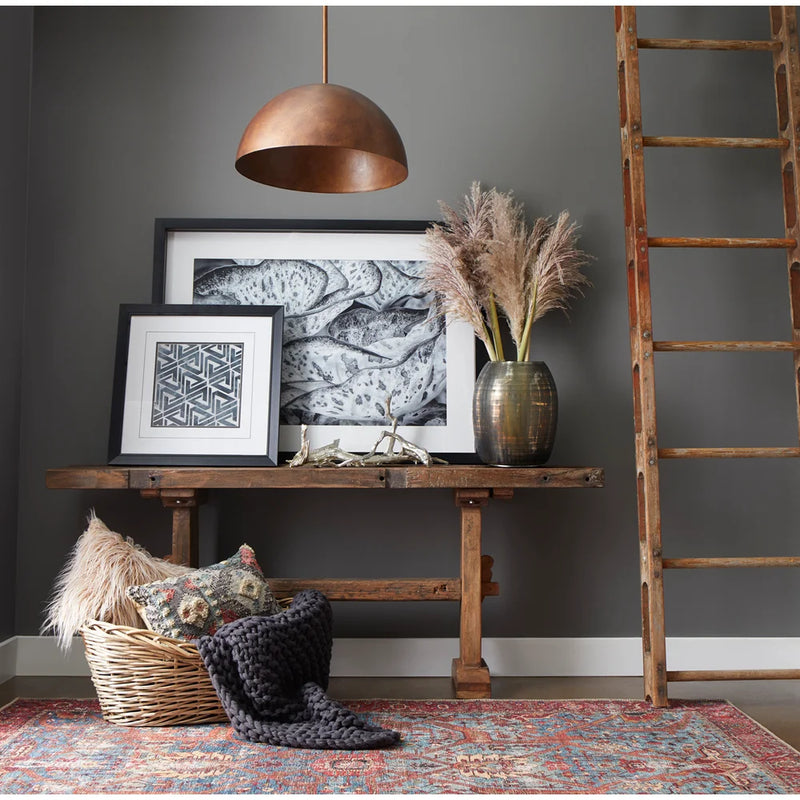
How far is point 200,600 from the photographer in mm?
2238

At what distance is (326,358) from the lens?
2879 millimetres

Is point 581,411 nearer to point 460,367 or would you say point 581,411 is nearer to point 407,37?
point 460,367

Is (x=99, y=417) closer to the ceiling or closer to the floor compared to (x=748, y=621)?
closer to the ceiling

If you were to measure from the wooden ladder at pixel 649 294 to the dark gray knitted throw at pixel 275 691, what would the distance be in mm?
933

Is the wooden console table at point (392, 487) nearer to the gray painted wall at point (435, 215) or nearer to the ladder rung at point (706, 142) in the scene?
the gray painted wall at point (435, 215)

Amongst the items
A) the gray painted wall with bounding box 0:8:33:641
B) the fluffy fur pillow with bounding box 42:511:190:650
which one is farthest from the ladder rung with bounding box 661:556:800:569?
the gray painted wall with bounding box 0:8:33:641

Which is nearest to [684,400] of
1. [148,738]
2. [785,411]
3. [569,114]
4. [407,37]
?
[785,411]

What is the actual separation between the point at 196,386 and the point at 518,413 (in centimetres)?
110

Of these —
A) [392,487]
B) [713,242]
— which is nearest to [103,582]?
[392,487]

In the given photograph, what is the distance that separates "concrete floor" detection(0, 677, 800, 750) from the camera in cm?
254

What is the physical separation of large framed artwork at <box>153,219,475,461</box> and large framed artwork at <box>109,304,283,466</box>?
0.12m

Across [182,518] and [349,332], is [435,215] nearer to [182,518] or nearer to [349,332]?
[349,332]

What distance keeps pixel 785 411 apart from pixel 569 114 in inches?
53.2

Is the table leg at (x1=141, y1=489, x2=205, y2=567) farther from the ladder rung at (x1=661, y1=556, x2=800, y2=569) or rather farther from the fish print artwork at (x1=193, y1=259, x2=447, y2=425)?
the ladder rung at (x1=661, y1=556, x2=800, y2=569)
